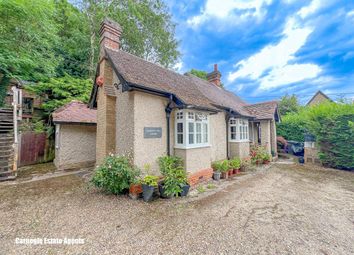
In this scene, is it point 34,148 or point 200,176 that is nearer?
point 200,176

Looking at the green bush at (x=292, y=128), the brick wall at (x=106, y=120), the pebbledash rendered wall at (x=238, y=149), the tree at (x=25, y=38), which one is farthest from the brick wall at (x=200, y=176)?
the tree at (x=25, y=38)

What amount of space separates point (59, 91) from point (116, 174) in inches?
507

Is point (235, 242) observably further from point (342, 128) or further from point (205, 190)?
point (342, 128)

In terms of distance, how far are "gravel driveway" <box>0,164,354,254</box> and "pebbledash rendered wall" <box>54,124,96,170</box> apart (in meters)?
3.36

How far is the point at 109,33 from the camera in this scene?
311 inches

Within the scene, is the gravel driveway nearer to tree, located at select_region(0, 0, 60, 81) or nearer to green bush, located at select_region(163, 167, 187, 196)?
green bush, located at select_region(163, 167, 187, 196)

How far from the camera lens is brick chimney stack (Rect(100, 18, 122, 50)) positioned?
305 inches

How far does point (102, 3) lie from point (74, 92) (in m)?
11.2

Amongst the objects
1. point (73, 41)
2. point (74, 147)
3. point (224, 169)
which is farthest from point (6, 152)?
point (73, 41)

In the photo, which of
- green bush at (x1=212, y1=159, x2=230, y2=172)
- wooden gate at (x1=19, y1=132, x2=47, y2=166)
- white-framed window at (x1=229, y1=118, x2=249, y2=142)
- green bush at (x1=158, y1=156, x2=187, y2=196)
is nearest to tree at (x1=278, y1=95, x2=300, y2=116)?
white-framed window at (x1=229, y1=118, x2=249, y2=142)

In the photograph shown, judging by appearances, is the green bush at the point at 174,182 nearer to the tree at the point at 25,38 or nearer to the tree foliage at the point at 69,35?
the tree foliage at the point at 69,35

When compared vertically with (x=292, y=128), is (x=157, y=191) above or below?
below

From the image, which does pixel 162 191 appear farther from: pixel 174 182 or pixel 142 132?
pixel 142 132

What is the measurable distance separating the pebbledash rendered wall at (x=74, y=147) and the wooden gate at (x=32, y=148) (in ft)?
6.62
